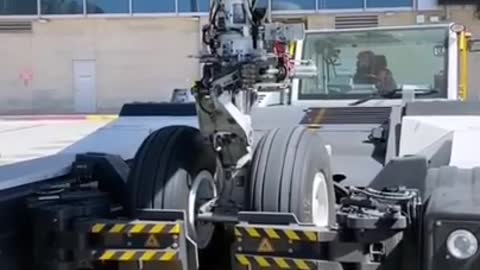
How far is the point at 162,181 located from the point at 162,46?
29.7 metres

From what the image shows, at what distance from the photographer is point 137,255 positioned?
13.5 ft

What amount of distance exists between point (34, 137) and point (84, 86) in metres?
14.4

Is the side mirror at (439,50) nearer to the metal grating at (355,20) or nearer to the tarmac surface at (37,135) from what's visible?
the tarmac surface at (37,135)

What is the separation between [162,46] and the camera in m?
33.8

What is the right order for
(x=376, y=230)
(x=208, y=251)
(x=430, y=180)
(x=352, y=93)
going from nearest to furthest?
(x=376, y=230)
(x=430, y=180)
(x=208, y=251)
(x=352, y=93)

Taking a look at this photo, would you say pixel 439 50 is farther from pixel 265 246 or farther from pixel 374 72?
pixel 265 246

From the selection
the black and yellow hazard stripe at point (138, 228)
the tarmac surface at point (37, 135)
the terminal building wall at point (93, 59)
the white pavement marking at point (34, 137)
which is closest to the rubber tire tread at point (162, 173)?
the black and yellow hazard stripe at point (138, 228)

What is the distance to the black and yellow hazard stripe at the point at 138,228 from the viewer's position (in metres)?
4.13

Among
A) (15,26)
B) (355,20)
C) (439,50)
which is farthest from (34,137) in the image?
(15,26)

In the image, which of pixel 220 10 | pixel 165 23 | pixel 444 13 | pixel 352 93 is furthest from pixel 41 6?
pixel 220 10

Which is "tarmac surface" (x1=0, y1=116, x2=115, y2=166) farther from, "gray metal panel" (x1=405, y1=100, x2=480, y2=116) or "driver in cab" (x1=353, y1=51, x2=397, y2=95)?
"gray metal panel" (x1=405, y1=100, x2=480, y2=116)

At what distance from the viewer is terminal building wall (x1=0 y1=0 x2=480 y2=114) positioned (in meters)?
33.7

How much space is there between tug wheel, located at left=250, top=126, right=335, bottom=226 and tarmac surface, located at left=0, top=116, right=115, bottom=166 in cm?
748

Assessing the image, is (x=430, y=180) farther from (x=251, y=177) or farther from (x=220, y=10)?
(x=220, y=10)
